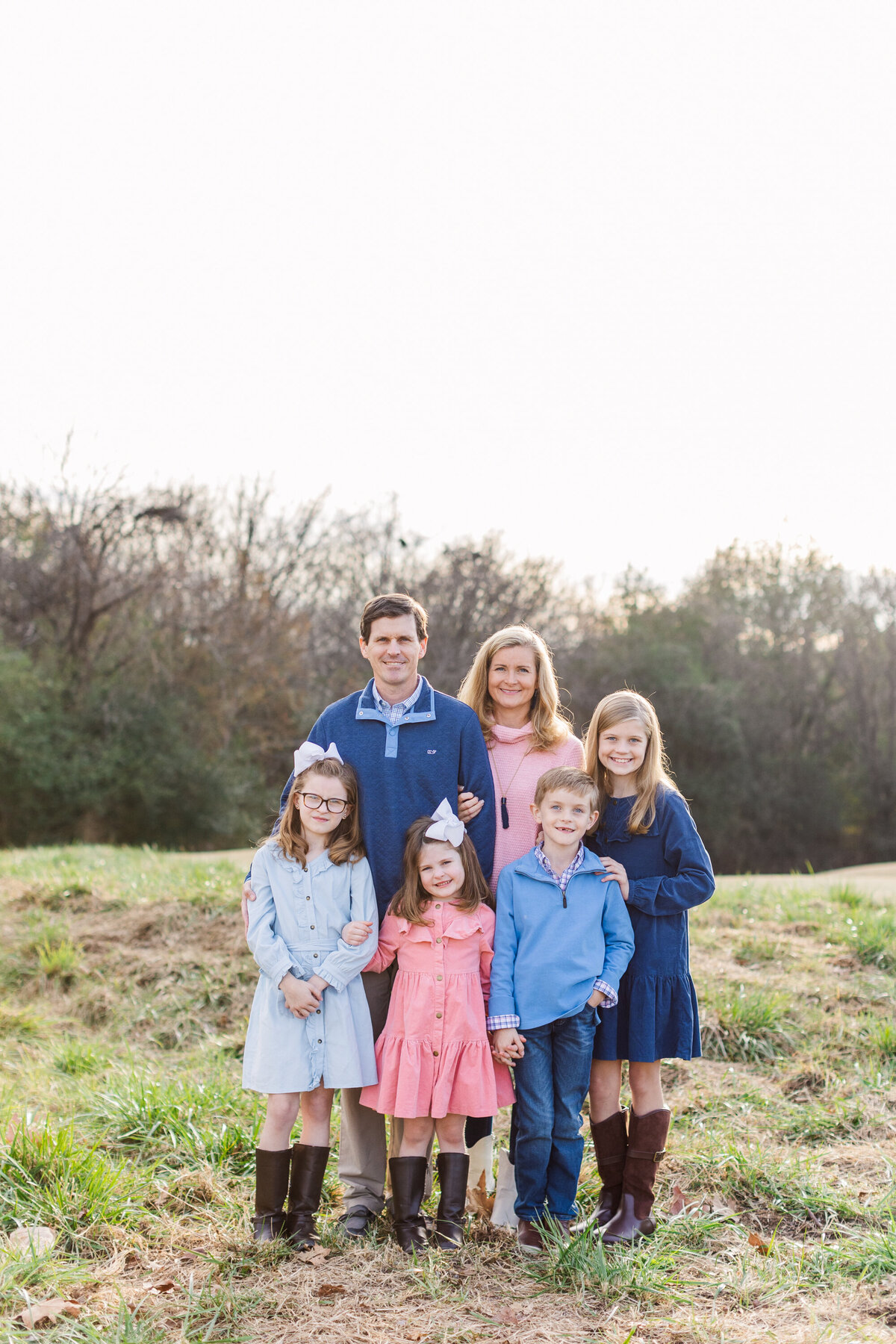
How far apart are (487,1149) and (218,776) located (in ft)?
48.6

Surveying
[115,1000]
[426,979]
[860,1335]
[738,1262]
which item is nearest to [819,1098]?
[738,1262]

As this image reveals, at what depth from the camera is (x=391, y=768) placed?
11.0ft

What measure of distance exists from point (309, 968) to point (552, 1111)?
2.82 ft

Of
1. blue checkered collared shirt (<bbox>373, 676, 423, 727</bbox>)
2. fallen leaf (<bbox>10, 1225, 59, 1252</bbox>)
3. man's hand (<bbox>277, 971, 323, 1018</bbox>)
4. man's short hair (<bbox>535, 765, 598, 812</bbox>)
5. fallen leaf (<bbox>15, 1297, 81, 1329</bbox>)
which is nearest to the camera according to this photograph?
fallen leaf (<bbox>15, 1297, 81, 1329</bbox>)

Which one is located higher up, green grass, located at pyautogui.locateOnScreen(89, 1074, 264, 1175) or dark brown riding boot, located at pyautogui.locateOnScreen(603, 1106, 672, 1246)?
dark brown riding boot, located at pyautogui.locateOnScreen(603, 1106, 672, 1246)

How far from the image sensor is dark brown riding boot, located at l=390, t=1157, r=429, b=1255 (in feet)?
9.99

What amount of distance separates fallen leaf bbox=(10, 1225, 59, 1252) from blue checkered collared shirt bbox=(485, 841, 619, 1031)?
1413 mm

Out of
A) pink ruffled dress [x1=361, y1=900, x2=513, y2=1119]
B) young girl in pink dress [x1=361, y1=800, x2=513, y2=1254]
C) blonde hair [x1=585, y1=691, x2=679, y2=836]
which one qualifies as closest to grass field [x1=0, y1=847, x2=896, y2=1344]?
young girl in pink dress [x1=361, y1=800, x2=513, y2=1254]

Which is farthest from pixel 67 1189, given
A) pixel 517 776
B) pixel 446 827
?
pixel 517 776

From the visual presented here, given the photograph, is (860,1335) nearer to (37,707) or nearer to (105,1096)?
(105,1096)

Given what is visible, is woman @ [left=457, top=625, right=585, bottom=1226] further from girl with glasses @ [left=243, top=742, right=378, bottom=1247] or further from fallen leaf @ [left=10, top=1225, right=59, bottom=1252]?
fallen leaf @ [left=10, top=1225, right=59, bottom=1252]

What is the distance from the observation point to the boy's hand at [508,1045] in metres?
3.04

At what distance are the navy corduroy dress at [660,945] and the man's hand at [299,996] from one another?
928mm

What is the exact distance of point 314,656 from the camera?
20.8 metres
